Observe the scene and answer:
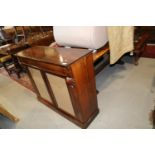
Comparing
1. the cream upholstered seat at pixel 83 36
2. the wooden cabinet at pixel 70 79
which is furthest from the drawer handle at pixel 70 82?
the cream upholstered seat at pixel 83 36

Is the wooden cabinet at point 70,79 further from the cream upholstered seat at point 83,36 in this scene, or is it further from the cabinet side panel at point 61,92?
the cream upholstered seat at point 83,36

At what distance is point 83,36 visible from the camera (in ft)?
5.83

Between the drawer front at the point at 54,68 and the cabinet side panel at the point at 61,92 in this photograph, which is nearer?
the drawer front at the point at 54,68

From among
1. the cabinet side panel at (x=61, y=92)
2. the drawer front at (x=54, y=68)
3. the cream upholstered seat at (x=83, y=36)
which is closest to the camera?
the drawer front at (x=54, y=68)

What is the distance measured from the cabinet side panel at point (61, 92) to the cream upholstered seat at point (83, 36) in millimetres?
644

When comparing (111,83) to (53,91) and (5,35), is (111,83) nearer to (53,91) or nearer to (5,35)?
(53,91)

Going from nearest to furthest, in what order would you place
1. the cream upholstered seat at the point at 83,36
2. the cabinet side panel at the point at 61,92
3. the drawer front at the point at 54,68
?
the drawer front at the point at 54,68
the cabinet side panel at the point at 61,92
the cream upholstered seat at the point at 83,36

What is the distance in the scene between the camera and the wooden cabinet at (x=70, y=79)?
4.37ft

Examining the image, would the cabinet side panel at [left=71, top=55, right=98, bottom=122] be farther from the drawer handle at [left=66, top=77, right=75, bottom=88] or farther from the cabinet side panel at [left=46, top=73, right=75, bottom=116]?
the cabinet side panel at [left=46, top=73, right=75, bottom=116]

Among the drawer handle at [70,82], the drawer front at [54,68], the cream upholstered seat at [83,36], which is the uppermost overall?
the cream upholstered seat at [83,36]

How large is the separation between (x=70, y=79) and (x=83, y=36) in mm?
712

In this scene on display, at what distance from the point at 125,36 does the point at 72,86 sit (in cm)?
135

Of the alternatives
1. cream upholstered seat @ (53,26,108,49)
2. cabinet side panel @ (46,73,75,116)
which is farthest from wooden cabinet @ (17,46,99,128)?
cream upholstered seat @ (53,26,108,49)

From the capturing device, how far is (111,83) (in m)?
2.49
